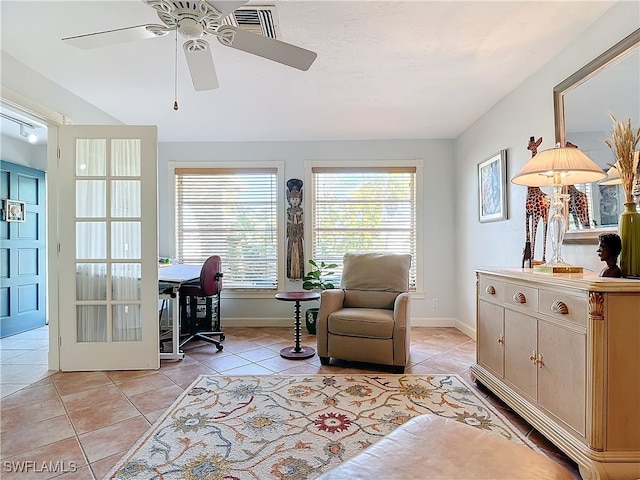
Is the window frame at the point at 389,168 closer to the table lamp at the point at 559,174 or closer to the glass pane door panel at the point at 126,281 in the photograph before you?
the glass pane door panel at the point at 126,281

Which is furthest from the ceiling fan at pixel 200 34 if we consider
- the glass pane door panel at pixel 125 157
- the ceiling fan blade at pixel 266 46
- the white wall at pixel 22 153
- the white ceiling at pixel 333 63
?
the white wall at pixel 22 153

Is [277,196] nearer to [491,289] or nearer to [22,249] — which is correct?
[491,289]

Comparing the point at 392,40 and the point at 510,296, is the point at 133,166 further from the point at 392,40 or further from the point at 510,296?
the point at 510,296

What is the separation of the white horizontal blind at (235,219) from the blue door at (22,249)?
199 centimetres

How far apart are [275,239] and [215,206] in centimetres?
92

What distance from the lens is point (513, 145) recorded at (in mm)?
3139

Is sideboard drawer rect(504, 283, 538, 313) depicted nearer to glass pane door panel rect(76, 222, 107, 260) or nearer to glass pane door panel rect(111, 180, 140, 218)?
glass pane door panel rect(111, 180, 140, 218)

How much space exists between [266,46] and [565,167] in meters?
1.76

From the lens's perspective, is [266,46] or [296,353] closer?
[266,46]

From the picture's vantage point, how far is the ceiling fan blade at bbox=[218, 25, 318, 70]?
172 centimetres

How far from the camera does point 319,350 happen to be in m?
3.13

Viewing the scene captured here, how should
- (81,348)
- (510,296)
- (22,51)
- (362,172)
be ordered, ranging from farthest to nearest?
(362,172) < (81,348) < (22,51) < (510,296)

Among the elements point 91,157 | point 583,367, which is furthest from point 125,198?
point 583,367

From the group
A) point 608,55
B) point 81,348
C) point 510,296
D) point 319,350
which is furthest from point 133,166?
point 608,55
